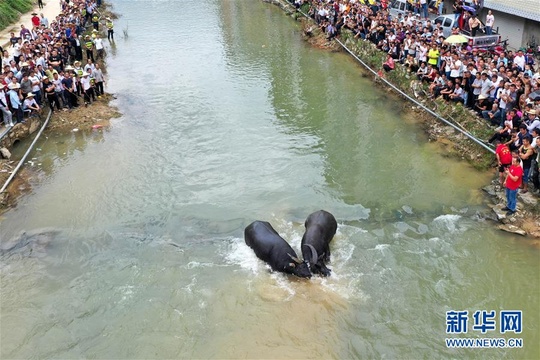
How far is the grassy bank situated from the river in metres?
16.2

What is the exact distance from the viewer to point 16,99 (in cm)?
1803

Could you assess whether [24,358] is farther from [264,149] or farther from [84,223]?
[264,149]

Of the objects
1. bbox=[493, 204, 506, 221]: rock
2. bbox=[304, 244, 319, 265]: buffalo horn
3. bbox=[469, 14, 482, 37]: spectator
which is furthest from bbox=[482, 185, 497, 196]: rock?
bbox=[469, 14, 482, 37]: spectator

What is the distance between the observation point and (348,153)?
57.9ft

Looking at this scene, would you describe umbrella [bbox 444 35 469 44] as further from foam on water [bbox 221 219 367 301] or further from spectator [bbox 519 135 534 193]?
foam on water [bbox 221 219 367 301]

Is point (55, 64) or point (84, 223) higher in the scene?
point (55, 64)

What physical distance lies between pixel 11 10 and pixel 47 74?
17812 mm

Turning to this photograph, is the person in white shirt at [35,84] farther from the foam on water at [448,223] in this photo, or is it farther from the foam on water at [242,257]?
the foam on water at [448,223]

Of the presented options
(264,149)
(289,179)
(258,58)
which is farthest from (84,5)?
(289,179)

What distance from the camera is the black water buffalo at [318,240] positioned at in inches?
454

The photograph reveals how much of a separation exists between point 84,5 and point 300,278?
34394mm

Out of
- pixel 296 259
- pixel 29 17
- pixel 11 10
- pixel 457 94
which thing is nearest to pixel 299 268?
pixel 296 259

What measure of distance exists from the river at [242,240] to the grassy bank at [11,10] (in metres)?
16.2

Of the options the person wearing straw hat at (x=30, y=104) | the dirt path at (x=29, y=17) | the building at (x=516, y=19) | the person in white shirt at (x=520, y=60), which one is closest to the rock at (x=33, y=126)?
the person wearing straw hat at (x=30, y=104)
